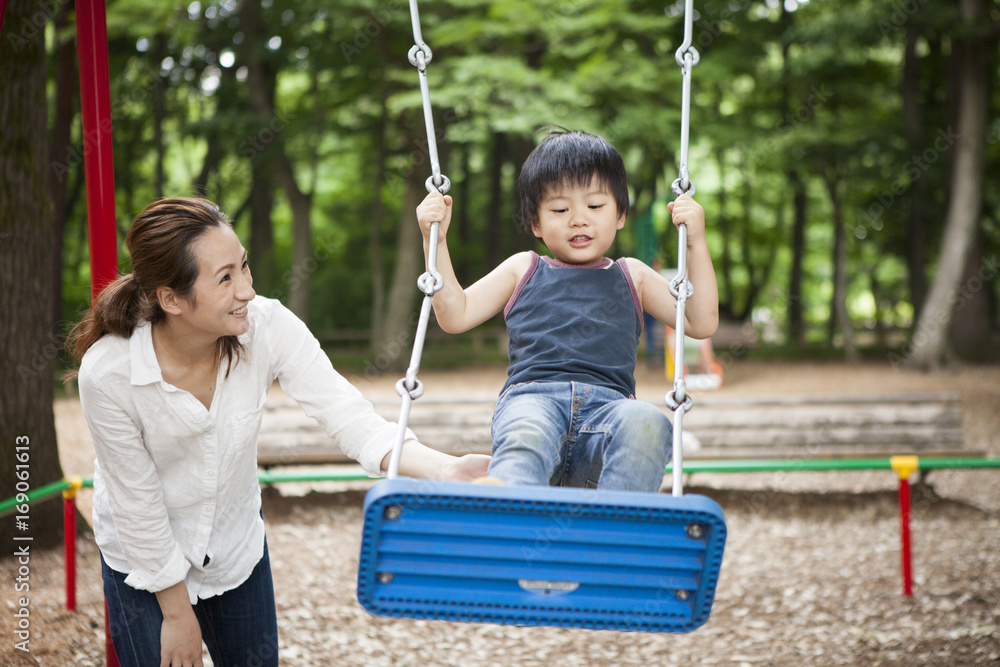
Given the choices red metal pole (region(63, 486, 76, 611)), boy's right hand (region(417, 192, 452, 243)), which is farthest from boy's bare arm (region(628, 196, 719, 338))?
red metal pole (region(63, 486, 76, 611))

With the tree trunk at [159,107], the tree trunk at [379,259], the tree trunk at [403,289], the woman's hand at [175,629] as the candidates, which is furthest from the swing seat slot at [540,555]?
the tree trunk at [159,107]

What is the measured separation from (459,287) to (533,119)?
9.32 m

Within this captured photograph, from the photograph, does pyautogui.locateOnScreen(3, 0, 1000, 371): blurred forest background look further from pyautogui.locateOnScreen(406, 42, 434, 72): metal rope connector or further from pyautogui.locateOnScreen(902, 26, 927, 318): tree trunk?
pyautogui.locateOnScreen(406, 42, 434, 72): metal rope connector

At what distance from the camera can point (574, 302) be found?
7.83 feet

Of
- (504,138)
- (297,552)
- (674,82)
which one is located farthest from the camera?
(504,138)

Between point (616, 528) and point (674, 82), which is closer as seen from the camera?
point (616, 528)

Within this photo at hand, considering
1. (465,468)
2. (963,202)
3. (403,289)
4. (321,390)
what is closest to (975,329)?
(963,202)

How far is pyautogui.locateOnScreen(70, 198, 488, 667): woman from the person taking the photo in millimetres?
1976

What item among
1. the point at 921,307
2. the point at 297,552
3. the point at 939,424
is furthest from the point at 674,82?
the point at 297,552

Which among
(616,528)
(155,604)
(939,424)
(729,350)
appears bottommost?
(729,350)

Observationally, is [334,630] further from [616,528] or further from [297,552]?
[616,528]

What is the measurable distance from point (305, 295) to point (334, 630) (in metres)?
11.7

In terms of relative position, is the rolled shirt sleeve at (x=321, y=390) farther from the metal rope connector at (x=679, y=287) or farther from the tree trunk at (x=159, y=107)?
the tree trunk at (x=159, y=107)

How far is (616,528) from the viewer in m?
1.81
